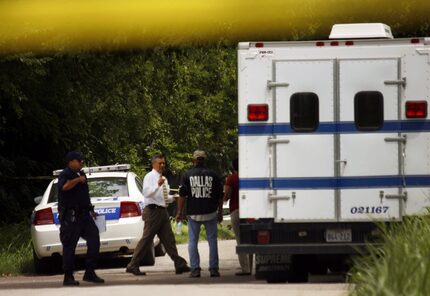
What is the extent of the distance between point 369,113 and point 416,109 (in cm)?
54

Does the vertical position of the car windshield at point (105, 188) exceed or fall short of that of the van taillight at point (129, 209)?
it exceeds it

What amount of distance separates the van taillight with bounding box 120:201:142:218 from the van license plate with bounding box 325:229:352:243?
5.74 metres

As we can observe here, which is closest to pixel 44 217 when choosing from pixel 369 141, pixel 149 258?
pixel 149 258

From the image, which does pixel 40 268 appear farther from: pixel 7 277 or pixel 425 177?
pixel 425 177

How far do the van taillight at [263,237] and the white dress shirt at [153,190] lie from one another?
13.5ft

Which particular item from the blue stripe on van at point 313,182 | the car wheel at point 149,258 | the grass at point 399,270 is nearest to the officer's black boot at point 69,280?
the blue stripe on van at point 313,182

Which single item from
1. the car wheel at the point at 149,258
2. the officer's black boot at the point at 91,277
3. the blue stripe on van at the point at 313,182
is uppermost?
the blue stripe on van at the point at 313,182

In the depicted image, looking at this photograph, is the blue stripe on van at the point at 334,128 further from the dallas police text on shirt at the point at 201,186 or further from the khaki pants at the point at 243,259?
the khaki pants at the point at 243,259

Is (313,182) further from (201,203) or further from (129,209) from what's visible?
(129,209)

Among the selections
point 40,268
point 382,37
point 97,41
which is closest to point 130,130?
point 97,41

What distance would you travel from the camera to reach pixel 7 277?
20.6 meters

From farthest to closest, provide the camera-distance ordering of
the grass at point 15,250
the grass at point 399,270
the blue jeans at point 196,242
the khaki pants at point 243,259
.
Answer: the grass at point 15,250
the khaki pants at point 243,259
the blue jeans at point 196,242
the grass at point 399,270

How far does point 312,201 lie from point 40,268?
260 inches

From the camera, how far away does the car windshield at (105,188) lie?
21484 millimetres
